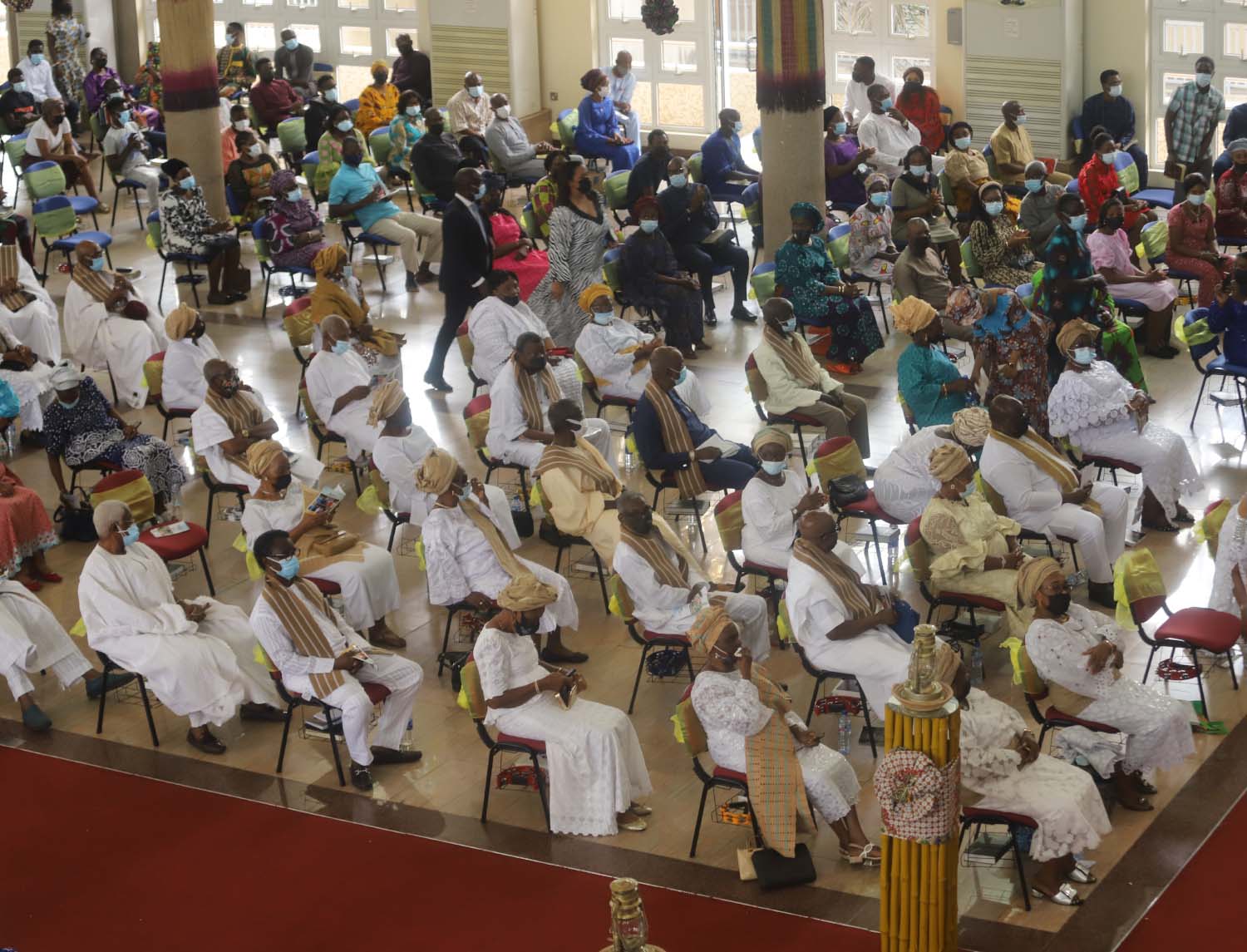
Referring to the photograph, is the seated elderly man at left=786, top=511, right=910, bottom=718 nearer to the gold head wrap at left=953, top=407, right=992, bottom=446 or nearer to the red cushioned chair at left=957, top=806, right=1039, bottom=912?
the red cushioned chair at left=957, top=806, right=1039, bottom=912

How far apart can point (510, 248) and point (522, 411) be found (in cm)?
319

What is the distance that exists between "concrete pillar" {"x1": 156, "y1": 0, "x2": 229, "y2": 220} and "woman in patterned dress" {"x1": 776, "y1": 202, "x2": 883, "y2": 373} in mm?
5914

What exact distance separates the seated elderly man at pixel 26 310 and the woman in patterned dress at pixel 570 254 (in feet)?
11.2

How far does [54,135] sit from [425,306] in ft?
16.0

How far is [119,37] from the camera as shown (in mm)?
24047

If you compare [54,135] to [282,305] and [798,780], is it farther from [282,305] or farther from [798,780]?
[798,780]

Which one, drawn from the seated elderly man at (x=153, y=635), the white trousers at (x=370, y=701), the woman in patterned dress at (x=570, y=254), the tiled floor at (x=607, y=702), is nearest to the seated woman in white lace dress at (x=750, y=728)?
the tiled floor at (x=607, y=702)

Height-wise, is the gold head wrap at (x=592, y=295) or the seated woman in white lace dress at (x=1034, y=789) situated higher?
the gold head wrap at (x=592, y=295)

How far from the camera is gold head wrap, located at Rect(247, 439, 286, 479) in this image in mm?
9672

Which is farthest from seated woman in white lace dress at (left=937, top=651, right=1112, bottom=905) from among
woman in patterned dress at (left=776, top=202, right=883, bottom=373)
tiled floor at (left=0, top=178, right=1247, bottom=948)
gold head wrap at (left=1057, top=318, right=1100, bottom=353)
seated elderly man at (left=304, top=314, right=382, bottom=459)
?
woman in patterned dress at (left=776, top=202, right=883, bottom=373)

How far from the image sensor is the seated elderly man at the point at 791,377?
37.1 ft

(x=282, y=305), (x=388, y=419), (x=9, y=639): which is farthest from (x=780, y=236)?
(x=9, y=639)

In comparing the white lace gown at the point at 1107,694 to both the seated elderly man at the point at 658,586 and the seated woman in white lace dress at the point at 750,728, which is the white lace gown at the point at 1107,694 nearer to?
the seated woman in white lace dress at the point at 750,728

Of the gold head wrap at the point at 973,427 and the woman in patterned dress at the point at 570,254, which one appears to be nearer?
the gold head wrap at the point at 973,427
